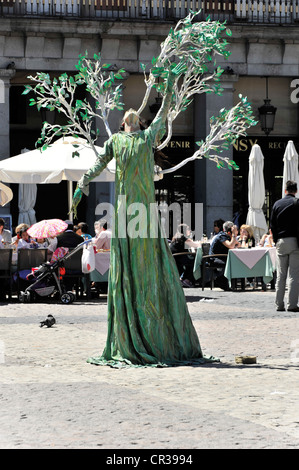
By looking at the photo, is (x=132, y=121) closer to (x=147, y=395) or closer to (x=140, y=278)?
(x=140, y=278)

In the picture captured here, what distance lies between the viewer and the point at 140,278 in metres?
9.18

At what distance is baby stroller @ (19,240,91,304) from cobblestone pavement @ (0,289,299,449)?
450 centimetres

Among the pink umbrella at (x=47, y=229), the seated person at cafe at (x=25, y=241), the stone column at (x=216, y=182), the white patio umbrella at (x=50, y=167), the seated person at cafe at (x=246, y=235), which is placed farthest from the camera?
the stone column at (x=216, y=182)

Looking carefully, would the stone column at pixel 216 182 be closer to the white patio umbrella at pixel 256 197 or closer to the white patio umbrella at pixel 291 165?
the white patio umbrella at pixel 256 197

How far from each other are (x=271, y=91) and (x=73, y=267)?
12507 mm

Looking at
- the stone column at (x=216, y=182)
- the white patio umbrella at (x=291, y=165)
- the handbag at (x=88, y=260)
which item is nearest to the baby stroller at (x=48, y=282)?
the handbag at (x=88, y=260)

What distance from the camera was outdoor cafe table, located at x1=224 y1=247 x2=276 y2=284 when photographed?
62.9 ft

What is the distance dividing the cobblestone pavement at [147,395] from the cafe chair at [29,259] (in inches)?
217

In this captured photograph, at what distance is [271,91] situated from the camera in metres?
28.6

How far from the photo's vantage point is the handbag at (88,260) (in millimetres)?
16891

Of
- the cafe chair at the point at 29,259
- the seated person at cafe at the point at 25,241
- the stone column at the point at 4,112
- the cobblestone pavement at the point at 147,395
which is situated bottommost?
the cobblestone pavement at the point at 147,395

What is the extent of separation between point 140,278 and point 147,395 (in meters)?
1.94
